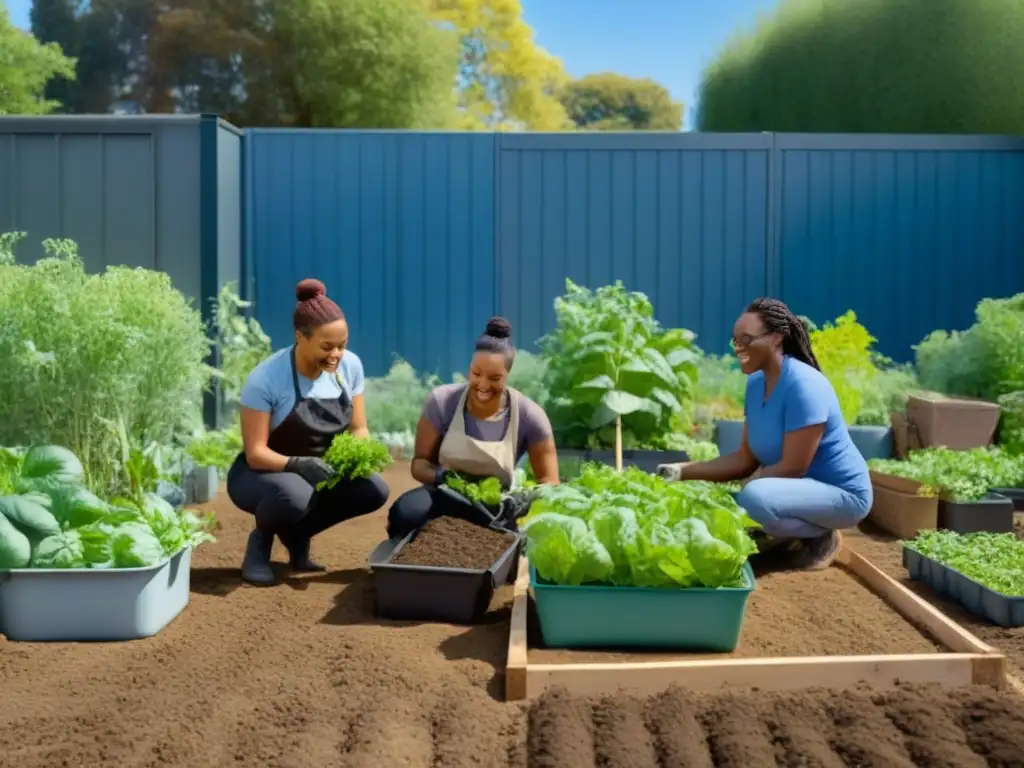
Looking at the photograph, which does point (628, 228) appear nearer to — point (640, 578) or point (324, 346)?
point (324, 346)

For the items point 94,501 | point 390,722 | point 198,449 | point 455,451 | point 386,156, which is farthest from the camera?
point 386,156

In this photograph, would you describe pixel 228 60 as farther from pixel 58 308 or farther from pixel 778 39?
pixel 58 308

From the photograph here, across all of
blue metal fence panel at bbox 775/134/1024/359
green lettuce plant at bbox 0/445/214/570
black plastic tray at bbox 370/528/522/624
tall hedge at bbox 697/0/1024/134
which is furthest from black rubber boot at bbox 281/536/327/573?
tall hedge at bbox 697/0/1024/134

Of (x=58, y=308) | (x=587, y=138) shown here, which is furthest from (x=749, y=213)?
(x=58, y=308)

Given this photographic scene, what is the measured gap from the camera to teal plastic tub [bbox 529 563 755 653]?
3740mm

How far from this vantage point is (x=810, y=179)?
9.70 meters

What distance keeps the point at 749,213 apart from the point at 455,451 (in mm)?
5665

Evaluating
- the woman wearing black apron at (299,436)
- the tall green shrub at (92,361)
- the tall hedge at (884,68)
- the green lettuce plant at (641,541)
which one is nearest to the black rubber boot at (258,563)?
the woman wearing black apron at (299,436)

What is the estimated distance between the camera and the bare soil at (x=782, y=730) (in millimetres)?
2924

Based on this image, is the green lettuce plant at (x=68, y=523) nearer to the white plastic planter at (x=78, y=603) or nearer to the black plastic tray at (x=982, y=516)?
the white plastic planter at (x=78, y=603)

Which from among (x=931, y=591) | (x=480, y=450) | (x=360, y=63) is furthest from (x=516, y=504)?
(x=360, y=63)

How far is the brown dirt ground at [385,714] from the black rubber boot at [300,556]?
0.99 metres

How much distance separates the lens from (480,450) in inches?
185

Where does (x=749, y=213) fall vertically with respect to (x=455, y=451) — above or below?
above
